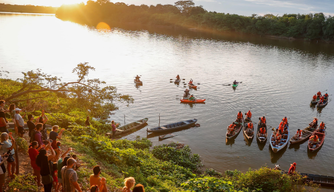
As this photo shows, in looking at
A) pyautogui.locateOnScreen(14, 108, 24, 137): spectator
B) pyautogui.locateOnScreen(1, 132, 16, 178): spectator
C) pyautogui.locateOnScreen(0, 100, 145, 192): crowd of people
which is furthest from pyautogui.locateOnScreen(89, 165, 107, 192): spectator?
pyautogui.locateOnScreen(14, 108, 24, 137): spectator

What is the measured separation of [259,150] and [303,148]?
17.5 feet

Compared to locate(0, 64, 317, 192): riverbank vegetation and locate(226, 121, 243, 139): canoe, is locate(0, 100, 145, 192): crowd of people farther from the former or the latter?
locate(226, 121, 243, 139): canoe

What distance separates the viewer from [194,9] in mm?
167125

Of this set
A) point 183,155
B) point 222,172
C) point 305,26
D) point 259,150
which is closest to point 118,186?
point 183,155

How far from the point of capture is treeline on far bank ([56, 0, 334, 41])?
111688mm

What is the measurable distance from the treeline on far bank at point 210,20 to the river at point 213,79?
48.0 feet

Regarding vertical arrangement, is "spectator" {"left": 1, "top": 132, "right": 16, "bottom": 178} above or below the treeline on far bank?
below

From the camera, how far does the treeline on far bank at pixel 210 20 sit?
366 ft

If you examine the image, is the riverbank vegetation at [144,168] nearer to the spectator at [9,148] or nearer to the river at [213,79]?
the spectator at [9,148]

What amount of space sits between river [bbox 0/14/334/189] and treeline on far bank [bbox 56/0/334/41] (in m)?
14.6

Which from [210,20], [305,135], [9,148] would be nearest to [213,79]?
[305,135]

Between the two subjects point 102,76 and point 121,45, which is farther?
point 121,45

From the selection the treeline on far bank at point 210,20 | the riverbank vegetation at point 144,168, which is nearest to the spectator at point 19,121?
the riverbank vegetation at point 144,168

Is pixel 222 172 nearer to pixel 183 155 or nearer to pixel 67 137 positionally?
pixel 183 155
